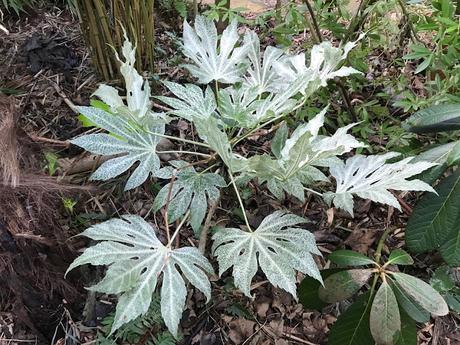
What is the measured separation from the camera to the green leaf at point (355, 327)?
1.15 meters

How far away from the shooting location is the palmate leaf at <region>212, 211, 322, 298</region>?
0.98 meters

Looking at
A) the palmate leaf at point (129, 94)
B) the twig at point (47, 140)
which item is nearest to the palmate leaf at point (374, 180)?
the palmate leaf at point (129, 94)

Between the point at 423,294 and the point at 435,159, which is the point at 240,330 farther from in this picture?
the point at 435,159

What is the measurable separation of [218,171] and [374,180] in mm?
379

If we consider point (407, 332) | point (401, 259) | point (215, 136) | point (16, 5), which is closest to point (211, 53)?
point (215, 136)

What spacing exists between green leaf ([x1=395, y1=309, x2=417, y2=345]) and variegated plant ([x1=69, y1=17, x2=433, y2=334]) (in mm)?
295

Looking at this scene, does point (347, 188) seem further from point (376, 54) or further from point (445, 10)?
point (376, 54)

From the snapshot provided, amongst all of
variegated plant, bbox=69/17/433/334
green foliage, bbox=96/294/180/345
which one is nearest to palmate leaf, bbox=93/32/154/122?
variegated plant, bbox=69/17/433/334

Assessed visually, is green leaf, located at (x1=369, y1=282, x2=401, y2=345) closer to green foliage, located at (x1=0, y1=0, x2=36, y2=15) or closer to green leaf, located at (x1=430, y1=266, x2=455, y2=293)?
green leaf, located at (x1=430, y1=266, x2=455, y2=293)

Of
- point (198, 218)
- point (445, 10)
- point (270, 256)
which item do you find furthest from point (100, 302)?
point (445, 10)

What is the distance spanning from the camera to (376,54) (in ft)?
6.39

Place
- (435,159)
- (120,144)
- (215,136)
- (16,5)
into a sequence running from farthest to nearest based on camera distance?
(16,5) → (435,159) → (120,144) → (215,136)

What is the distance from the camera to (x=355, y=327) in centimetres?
115

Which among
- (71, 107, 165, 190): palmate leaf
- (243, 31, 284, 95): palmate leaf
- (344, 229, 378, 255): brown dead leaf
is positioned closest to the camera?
(71, 107, 165, 190): palmate leaf
